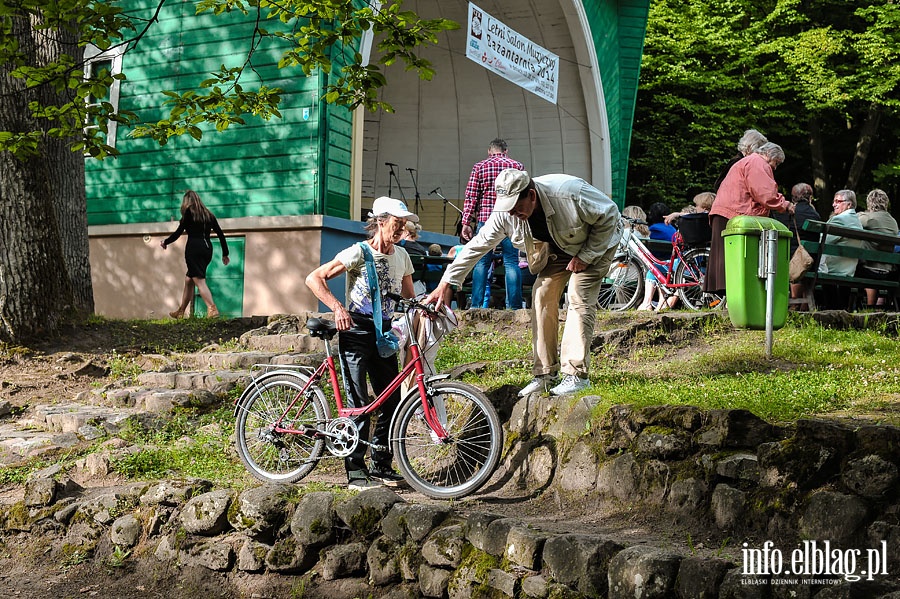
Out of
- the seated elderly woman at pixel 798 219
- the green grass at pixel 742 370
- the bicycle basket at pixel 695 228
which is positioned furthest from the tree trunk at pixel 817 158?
the green grass at pixel 742 370

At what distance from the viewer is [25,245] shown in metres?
9.77

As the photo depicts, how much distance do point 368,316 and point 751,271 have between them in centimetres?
292

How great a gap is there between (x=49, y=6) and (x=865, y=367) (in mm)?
6213

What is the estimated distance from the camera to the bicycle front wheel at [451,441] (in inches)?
222

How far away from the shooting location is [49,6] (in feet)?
22.8

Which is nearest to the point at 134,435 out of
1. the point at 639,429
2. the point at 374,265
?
the point at 374,265

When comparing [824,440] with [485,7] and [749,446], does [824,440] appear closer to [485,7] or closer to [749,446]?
[749,446]

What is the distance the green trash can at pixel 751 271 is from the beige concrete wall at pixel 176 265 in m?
6.08

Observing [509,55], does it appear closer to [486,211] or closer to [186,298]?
[486,211]

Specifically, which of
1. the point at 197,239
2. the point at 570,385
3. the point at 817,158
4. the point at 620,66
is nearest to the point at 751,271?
the point at 570,385

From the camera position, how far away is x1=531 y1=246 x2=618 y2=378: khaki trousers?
6266 mm

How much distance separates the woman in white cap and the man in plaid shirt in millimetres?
3498

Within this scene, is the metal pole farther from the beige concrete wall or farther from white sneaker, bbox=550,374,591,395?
the beige concrete wall

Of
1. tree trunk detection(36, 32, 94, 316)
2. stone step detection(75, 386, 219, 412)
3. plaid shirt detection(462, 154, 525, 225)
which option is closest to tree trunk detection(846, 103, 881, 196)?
plaid shirt detection(462, 154, 525, 225)
